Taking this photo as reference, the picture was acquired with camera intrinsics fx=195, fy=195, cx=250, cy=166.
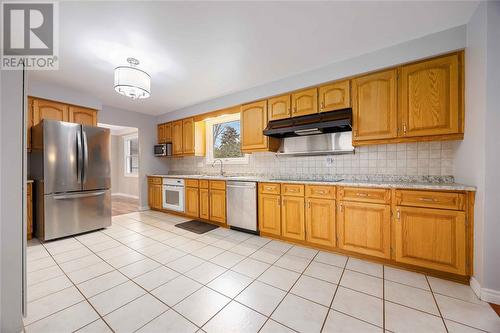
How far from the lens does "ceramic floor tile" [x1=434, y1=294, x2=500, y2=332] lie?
1.34 metres

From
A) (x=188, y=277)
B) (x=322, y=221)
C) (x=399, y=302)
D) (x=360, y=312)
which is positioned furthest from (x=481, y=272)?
(x=188, y=277)

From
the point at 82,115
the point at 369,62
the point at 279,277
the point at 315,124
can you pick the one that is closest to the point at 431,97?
the point at 369,62

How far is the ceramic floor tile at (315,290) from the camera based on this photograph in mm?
1608

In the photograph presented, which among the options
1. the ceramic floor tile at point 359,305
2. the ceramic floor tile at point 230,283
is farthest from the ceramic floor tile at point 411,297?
the ceramic floor tile at point 230,283

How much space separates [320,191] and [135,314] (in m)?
2.21

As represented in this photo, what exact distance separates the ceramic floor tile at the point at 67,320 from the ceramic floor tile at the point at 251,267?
121 centimetres

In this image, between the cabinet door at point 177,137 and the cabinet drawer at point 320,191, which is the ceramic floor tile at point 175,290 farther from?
the cabinet door at point 177,137

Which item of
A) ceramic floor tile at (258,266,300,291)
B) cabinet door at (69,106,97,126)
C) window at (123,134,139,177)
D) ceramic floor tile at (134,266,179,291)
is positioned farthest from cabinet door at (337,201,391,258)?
window at (123,134,139,177)

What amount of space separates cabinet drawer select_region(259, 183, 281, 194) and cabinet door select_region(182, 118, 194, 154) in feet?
7.44

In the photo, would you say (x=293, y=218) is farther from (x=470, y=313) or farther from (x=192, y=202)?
(x=192, y=202)

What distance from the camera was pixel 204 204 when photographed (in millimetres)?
3855

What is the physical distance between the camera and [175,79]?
122 inches

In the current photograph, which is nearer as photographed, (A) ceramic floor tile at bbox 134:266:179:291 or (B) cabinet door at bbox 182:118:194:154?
(A) ceramic floor tile at bbox 134:266:179:291

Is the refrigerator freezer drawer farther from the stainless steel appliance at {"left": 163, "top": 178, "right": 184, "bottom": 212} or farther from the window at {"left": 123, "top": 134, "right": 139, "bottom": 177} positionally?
the window at {"left": 123, "top": 134, "right": 139, "bottom": 177}
